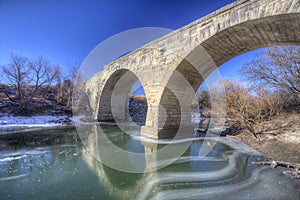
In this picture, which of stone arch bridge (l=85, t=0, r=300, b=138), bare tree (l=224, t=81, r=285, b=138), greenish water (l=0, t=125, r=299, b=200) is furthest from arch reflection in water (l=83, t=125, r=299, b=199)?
stone arch bridge (l=85, t=0, r=300, b=138)

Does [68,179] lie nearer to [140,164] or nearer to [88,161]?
[88,161]

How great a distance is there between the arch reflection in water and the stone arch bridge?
2843 millimetres

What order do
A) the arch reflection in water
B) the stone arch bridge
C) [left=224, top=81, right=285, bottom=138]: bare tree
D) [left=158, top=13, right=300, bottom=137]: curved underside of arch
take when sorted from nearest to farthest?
the arch reflection in water, the stone arch bridge, [left=158, top=13, right=300, bottom=137]: curved underside of arch, [left=224, top=81, right=285, bottom=138]: bare tree

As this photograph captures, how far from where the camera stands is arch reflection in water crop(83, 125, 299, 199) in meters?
2.56

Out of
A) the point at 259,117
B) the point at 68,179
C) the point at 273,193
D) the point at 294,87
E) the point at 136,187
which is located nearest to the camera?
the point at 273,193

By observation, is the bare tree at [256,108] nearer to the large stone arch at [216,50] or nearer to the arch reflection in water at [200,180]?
the large stone arch at [216,50]

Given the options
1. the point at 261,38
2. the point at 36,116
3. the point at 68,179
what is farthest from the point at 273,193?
the point at 36,116

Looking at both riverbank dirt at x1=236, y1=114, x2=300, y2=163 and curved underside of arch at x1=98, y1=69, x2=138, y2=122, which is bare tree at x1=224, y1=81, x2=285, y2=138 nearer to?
riverbank dirt at x1=236, y1=114, x2=300, y2=163

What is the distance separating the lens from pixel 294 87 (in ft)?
24.3

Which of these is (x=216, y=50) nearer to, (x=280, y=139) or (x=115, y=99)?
(x=280, y=139)

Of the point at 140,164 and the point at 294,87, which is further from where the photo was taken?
the point at 294,87

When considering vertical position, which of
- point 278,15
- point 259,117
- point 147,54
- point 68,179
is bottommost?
point 68,179

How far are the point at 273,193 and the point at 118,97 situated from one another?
12.4m

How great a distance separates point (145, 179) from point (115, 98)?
1119 centimetres
